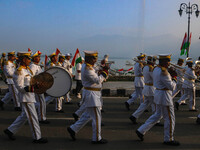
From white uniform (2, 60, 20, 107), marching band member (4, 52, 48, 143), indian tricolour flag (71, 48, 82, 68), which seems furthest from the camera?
indian tricolour flag (71, 48, 82, 68)

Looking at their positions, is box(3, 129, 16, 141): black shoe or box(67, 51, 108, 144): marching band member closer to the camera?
box(67, 51, 108, 144): marching band member

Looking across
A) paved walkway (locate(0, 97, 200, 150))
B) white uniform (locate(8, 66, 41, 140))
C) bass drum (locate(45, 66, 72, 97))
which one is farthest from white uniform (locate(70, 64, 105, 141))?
bass drum (locate(45, 66, 72, 97))

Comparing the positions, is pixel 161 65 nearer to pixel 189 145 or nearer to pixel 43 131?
pixel 189 145

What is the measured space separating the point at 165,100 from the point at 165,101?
0.07ft

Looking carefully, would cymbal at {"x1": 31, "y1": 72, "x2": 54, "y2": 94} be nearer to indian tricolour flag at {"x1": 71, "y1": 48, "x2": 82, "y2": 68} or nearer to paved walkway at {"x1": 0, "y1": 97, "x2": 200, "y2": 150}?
paved walkway at {"x1": 0, "y1": 97, "x2": 200, "y2": 150}

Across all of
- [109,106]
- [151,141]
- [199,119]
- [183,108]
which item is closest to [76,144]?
[151,141]

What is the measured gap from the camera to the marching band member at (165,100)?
4.98 metres

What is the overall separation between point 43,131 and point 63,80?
157 cm

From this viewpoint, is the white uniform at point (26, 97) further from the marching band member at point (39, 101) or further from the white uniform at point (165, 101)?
the white uniform at point (165, 101)

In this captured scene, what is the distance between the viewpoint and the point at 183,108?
8.92m

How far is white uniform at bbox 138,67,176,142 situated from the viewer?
4.98m

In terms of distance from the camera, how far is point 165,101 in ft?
16.5

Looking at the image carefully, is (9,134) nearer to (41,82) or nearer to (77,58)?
(41,82)

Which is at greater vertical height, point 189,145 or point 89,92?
point 89,92
